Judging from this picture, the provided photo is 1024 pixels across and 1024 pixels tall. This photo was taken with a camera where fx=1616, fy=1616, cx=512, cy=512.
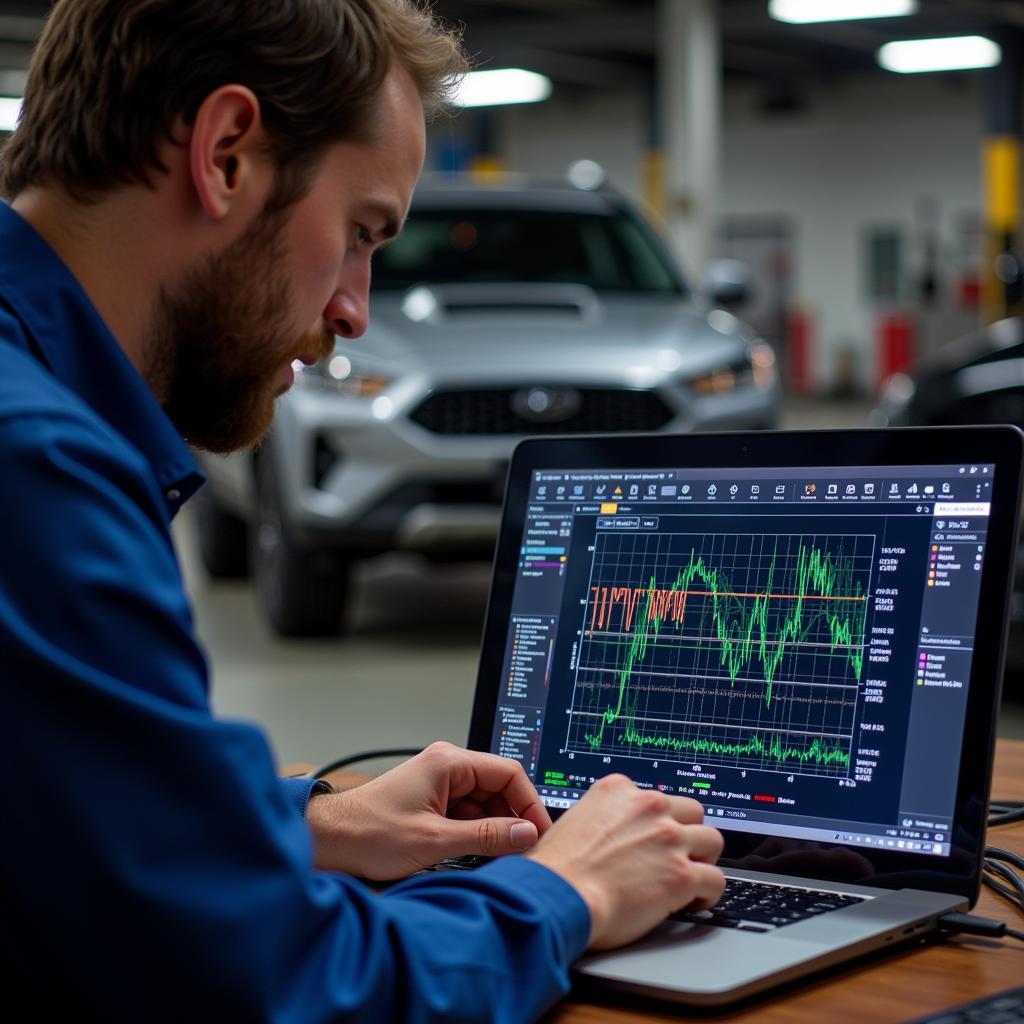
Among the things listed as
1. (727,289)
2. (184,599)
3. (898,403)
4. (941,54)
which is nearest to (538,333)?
(727,289)

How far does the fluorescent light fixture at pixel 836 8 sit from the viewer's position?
16.6 m

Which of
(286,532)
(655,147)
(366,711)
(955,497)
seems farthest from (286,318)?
(655,147)

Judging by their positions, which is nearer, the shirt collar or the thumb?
the shirt collar

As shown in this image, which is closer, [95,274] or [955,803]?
[95,274]

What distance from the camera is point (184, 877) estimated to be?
87 centimetres

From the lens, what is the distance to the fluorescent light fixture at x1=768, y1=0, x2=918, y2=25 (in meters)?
16.6

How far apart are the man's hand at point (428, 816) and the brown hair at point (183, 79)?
54cm

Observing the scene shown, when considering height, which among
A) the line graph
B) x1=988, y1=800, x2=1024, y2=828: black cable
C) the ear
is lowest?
x1=988, y1=800, x2=1024, y2=828: black cable

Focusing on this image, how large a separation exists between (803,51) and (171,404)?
23250 mm

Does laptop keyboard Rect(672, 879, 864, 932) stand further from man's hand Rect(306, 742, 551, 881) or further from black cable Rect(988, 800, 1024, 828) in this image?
black cable Rect(988, 800, 1024, 828)

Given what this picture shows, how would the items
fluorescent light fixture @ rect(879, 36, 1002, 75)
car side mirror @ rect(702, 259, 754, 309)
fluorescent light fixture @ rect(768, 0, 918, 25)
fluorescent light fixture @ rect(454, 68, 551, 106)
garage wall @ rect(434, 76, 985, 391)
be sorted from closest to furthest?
car side mirror @ rect(702, 259, 754, 309) < fluorescent light fixture @ rect(768, 0, 918, 25) < fluorescent light fixture @ rect(879, 36, 1002, 75) < fluorescent light fixture @ rect(454, 68, 551, 106) < garage wall @ rect(434, 76, 985, 391)

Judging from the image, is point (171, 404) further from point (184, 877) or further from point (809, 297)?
point (809, 297)

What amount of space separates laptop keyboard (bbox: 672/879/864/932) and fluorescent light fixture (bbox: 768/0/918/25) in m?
16.5

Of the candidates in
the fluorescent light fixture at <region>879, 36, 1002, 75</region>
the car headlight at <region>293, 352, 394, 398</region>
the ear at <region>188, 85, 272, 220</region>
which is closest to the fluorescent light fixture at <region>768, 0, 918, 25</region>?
the fluorescent light fixture at <region>879, 36, 1002, 75</region>
